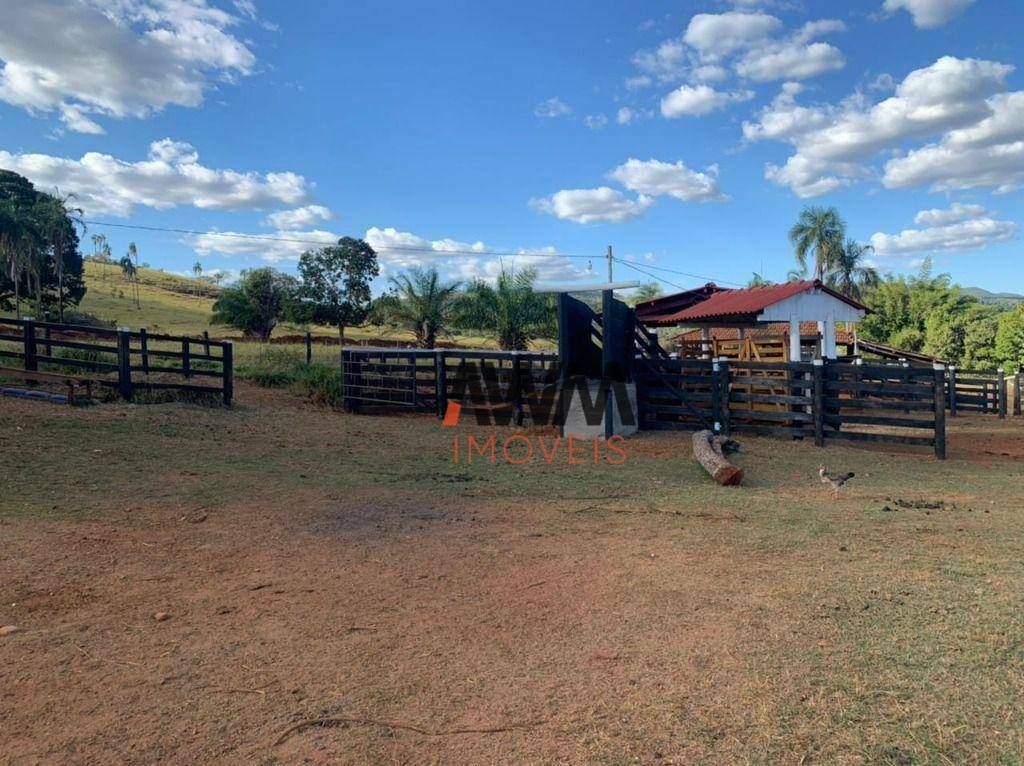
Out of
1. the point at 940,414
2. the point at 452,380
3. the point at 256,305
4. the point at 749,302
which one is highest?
the point at 256,305

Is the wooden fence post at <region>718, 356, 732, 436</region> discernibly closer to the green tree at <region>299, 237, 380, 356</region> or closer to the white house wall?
the white house wall

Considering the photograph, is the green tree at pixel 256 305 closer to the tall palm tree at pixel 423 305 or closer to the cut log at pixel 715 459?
the tall palm tree at pixel 423 305

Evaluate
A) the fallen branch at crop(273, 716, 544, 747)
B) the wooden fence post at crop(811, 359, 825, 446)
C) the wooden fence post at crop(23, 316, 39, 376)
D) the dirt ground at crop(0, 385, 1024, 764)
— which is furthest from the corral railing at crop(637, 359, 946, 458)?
the wooden fence post at crop(23, 316, 39, 376)

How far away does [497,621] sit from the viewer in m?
3.46

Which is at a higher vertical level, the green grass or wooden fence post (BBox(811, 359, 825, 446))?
the green grass

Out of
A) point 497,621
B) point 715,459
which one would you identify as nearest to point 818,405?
point 715,459

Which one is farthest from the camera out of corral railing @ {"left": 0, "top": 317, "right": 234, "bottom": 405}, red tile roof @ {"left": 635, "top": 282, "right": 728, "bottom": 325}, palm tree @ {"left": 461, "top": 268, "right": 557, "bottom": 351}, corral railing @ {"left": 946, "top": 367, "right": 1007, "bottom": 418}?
palm tree @ {"left": 461, "top": 268, "right": 557, "bottom": 351}

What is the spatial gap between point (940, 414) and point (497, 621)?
28.6 ft

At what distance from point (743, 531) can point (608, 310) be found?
6.24 meters

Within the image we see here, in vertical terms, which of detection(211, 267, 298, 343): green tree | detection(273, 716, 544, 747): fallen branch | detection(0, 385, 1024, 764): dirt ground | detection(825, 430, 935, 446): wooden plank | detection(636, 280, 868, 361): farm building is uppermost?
detection(211, 267, 298, 343): green tree

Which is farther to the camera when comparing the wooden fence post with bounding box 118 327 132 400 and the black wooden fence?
the black wooden fence

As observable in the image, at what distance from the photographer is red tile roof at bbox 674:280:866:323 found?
1566 cm

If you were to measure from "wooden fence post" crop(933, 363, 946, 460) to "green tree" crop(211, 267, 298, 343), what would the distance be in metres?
41.0

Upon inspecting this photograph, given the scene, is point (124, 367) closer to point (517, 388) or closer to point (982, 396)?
point (517, 388)
